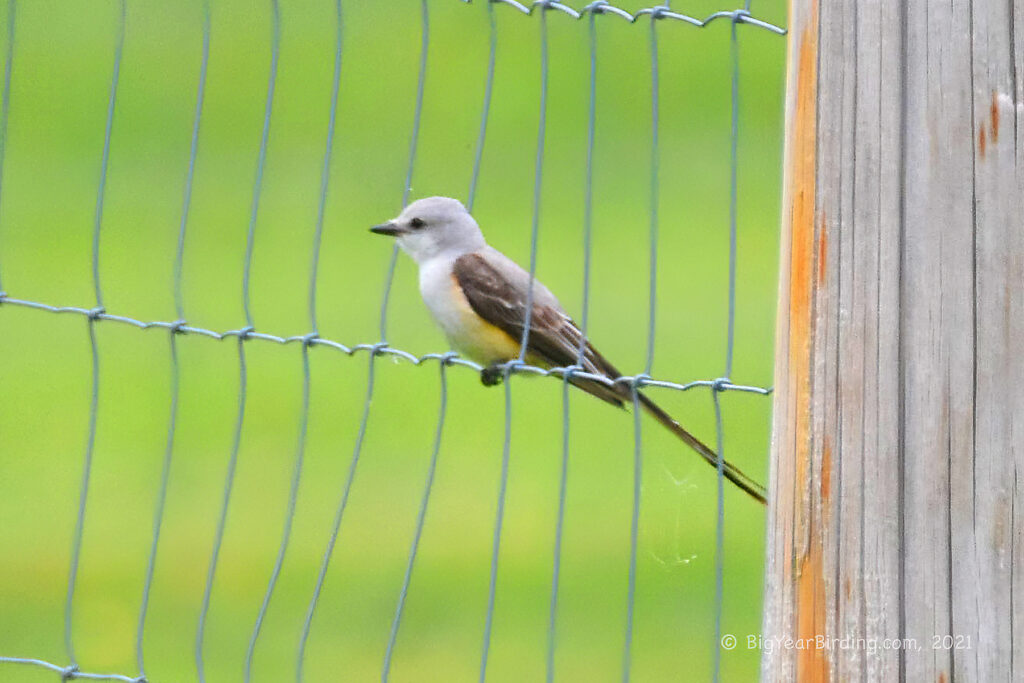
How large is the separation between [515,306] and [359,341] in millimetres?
6197

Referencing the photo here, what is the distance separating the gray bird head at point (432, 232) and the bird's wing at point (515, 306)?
0.19 feet

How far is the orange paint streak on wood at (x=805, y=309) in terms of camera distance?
255cm

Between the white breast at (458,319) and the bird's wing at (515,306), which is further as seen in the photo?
the white breast at (458,319)

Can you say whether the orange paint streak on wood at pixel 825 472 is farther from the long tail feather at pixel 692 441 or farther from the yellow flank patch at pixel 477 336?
the yellow flank patch at pixel 477 336

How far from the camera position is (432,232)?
560 centimetres

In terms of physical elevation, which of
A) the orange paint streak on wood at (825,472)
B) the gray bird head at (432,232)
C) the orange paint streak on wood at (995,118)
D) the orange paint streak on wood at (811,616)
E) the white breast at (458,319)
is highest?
the gray bird head at (432,232)

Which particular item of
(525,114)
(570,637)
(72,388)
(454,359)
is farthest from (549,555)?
(525,114)

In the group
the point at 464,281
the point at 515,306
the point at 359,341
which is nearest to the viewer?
the point at 515,306

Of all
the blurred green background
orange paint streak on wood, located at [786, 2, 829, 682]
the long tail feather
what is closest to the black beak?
the blurred green background

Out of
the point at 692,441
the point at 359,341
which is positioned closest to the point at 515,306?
the point at 692,441

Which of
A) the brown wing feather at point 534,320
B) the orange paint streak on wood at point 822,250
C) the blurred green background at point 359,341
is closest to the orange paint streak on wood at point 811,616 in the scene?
the orange paint streak on wood at point 822,250

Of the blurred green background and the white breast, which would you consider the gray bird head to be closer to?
the white breast

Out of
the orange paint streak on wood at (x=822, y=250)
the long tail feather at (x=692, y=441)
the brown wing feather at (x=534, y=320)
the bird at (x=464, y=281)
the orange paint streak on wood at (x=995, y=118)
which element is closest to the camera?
the orange paint streak on wood at (x=995, y=118)

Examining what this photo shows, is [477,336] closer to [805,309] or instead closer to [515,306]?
[515,306]
